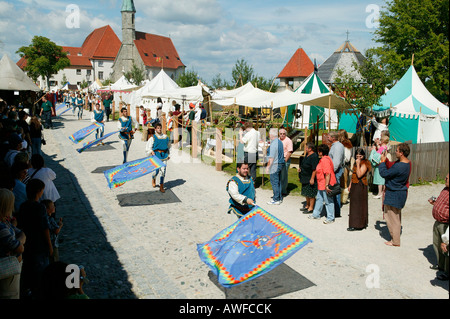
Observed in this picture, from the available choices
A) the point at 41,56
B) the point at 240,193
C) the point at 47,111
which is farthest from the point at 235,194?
the point at 41,56

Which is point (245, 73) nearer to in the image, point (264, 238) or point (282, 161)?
point (282, 161)

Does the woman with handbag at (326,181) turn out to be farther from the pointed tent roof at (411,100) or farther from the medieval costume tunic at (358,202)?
the pointed tent roof at (411,100)

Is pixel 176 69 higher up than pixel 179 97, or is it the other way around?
pixel 176 69

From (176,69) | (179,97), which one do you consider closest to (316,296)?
(179,97)

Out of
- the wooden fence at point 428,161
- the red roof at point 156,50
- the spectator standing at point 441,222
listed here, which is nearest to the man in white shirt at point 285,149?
the wooden fence at point 428,161

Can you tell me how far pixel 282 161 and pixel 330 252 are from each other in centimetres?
342

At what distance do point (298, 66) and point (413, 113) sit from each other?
5043cm

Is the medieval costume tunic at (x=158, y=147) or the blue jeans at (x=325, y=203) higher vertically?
the medieval costume tunic at (x=158, y=147)

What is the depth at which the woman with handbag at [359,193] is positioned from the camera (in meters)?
7.37

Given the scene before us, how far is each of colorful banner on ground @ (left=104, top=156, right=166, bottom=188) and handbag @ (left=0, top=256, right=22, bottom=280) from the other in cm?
510

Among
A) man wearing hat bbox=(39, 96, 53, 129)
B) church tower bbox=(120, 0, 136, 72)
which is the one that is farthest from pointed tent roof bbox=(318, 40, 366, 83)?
church tower bbox=(120, 0, 136, 72)

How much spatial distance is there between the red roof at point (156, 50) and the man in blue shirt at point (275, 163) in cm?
8292

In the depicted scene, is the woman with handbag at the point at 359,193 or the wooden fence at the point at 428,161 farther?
the wooden fence at the point at 428,161

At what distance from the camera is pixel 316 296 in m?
5.05
